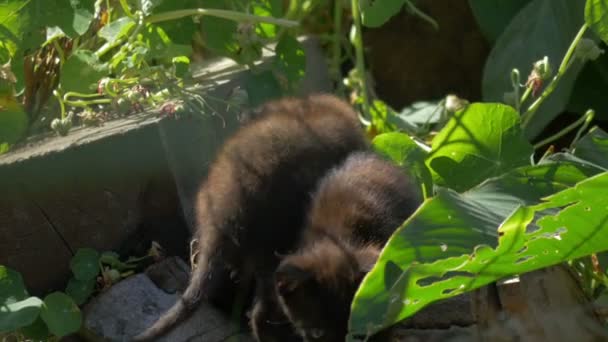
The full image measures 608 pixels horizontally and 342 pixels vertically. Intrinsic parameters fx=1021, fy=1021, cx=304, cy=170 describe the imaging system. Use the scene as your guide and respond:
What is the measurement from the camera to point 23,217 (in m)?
2.68

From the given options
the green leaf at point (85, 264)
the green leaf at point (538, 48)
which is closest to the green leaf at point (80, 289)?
the green leaf at point (85, 264)

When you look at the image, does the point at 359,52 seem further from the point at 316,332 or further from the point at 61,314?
the point at 61,314

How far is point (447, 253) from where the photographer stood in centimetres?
216

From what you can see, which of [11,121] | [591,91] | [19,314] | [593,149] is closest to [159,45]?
[11,121]

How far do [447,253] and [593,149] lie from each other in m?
0.69

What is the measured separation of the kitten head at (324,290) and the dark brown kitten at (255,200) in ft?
0.47

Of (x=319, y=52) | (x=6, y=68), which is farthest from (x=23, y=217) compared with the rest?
(x=319, y=52)

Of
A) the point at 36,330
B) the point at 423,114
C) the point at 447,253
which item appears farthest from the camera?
the point at 423,114

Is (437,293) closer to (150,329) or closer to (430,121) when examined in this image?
(150,329)

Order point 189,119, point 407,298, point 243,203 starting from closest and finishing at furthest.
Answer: point 407,298 → point 243,203 → point 189,119

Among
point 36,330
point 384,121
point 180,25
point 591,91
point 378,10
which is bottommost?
point 591,91

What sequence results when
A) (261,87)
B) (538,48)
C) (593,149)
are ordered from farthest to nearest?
1. (538,48)
2. (261,87)
3. (593,149)

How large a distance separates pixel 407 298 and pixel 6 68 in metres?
1.41

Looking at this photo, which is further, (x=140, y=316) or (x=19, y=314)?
(x=140, y=316)
